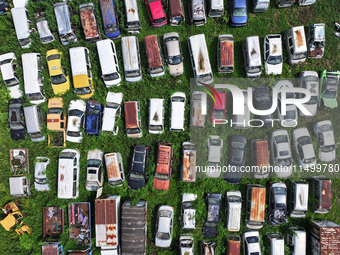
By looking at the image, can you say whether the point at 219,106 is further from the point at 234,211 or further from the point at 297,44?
the point at 234,211

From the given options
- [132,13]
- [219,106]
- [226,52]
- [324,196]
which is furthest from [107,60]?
[324,196]

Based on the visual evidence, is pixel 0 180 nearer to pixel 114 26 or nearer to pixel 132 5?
pixel 114 26

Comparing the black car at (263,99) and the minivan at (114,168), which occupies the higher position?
the black car at (263,99)

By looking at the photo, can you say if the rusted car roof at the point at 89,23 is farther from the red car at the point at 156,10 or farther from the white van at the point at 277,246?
the white van at the point at 277,246

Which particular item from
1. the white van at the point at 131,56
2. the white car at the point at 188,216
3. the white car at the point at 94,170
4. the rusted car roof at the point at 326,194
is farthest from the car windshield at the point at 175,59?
the rusted car roof at the point at 326,194

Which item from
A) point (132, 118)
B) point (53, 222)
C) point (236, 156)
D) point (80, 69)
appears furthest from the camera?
point (53, 222)

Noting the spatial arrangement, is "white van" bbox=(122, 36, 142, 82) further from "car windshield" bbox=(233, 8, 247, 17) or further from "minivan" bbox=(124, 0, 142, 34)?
"car windshield" bbox=(233, 8, 247, 17)

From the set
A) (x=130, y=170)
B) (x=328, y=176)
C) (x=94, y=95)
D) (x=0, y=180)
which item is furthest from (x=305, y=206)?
(x=0, y=180)
